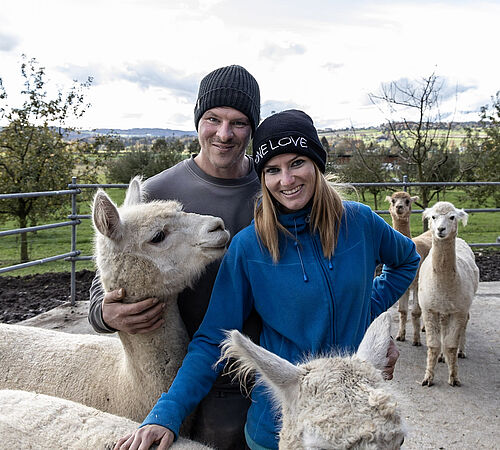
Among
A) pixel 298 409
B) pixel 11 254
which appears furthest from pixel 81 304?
pixel 11 254

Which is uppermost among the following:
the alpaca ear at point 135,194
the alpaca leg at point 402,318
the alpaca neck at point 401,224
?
the alpaca ear at point 135,194

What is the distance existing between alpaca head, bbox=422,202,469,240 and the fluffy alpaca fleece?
422 cm

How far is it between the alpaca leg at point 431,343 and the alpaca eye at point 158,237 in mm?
3791

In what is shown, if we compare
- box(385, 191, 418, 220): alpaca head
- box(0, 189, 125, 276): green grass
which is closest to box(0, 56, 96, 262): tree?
box(0, 189, 125, 276): green grass

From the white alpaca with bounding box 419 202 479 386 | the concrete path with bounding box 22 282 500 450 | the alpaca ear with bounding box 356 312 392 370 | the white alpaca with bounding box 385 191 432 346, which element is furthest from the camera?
the white alpaca with bounding box 385 191 432 346

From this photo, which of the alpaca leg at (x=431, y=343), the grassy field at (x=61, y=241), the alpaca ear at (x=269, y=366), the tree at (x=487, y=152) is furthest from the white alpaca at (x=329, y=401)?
the tree at (x=487, y=152)

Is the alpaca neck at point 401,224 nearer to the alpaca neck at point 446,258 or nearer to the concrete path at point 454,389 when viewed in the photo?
the concrete path at point 454,389

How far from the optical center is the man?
2293 millimetres

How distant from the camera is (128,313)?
225 cm

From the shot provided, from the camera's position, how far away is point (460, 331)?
518 cm

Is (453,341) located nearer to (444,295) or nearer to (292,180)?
(444,295)

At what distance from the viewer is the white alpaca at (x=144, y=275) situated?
2316mm

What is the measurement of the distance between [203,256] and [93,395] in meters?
1.05

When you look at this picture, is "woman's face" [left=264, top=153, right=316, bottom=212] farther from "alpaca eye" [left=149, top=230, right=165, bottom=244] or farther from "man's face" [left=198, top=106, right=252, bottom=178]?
"alpaca eye" [left=149, top=230, right=165, bottom=244]
